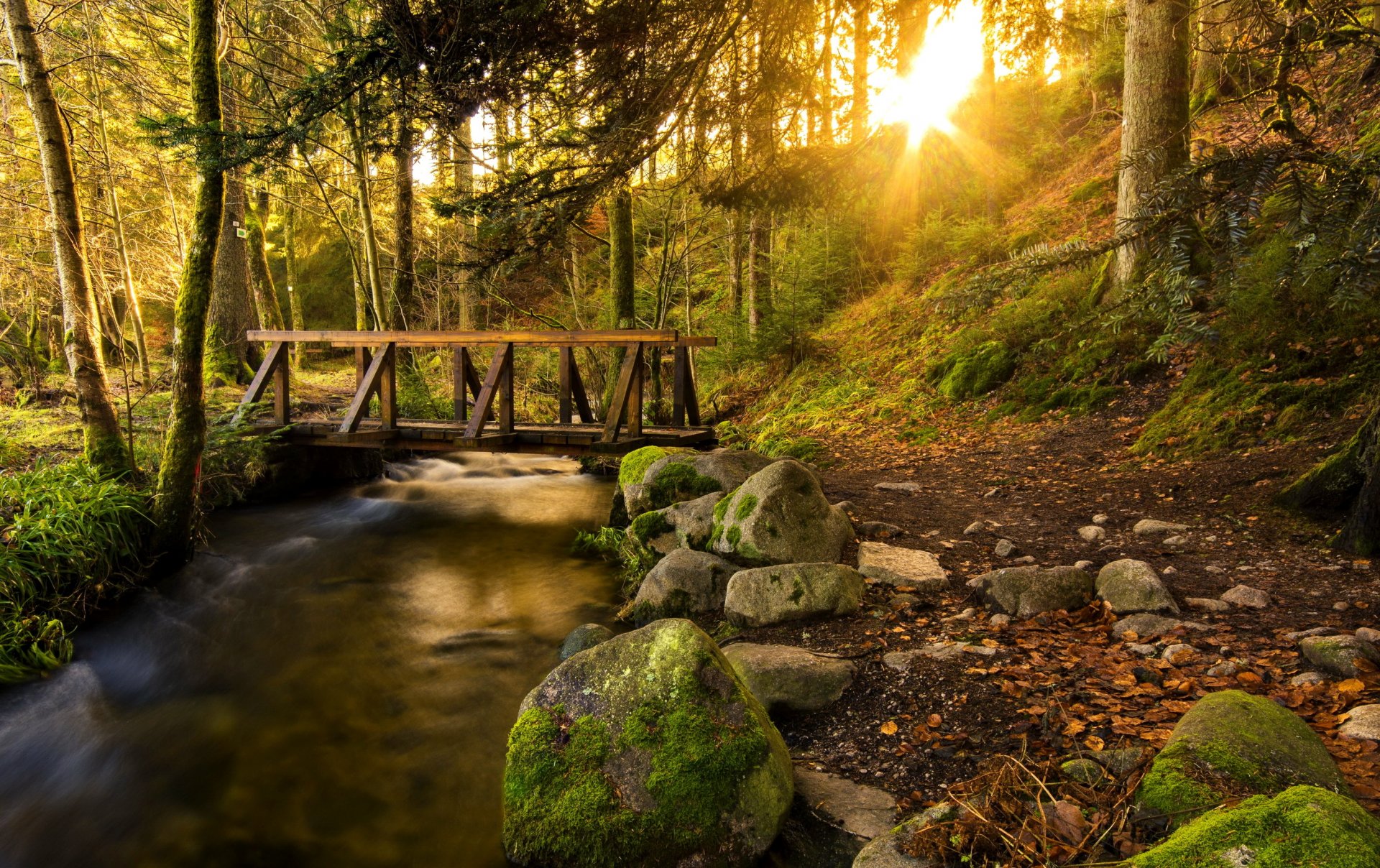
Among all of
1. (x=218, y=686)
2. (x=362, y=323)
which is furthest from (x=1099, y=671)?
(x=362, y=323)

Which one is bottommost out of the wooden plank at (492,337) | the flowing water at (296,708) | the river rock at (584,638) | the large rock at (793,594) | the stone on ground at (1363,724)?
the flowing water at (296,708)

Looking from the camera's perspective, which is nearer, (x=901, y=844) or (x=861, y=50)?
(x=901, y=844)

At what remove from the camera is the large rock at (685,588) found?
4.93 meters

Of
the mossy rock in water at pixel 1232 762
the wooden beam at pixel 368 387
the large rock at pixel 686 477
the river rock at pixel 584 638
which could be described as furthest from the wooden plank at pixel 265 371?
the mossy rock in water at pixel 1232 762

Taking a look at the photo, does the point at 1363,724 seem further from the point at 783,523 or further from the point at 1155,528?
the point at 783,523

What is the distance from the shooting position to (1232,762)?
1.97 meters

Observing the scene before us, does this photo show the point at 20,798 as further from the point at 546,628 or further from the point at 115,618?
the point at 546,628

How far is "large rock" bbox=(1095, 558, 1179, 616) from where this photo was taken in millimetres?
3510

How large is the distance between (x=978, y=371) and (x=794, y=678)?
7391 mm

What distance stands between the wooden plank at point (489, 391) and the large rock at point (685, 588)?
367 cm

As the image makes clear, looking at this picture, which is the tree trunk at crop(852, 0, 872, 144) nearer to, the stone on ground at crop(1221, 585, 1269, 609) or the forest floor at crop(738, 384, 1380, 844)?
the forest floor at crop(738, 384, 1380, 844)

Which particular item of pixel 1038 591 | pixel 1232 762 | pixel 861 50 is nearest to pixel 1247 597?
pixel 1038 591

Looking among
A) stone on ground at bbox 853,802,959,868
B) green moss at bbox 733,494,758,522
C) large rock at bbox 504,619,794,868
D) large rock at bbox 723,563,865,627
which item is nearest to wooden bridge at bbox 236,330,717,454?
green moss at bbox 733,494,758,522

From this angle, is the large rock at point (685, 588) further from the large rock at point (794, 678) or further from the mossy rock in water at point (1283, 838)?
the mossy rock in water at point (1283, 838)
